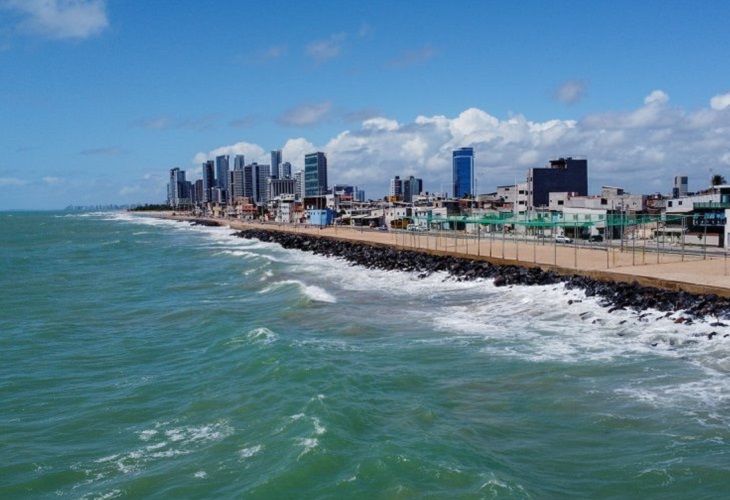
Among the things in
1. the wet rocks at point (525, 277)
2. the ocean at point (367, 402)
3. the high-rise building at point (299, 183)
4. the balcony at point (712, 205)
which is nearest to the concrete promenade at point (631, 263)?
the wet rocks at point (525, 277)

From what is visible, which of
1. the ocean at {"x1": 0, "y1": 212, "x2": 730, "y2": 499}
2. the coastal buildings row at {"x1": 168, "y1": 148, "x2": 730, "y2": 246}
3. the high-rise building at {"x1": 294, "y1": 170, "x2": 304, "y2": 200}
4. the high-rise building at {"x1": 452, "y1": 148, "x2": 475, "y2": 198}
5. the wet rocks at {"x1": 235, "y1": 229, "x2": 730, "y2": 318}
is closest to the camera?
the ocean at {"x1": 0, "y1": 212, "x2": 730, "y2": 499}

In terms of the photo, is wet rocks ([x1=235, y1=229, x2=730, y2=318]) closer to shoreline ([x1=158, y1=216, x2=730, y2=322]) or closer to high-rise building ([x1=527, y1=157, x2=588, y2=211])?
shoreline ([x1=158, y1=216, x2=730, y2=322])

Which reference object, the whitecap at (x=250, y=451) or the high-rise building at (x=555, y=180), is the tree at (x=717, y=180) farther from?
the whitecap at (x=250, y=451)

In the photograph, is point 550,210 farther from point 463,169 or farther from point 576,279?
point 463,169

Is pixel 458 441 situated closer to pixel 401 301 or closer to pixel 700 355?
pixel 700 355

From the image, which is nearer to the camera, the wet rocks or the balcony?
the wet rocks

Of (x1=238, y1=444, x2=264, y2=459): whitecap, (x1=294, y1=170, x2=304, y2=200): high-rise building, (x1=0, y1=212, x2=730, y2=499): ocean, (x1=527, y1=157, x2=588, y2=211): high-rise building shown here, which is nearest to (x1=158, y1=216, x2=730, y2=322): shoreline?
(x1=0, y1=212, x2=730, y2=499): ocean
